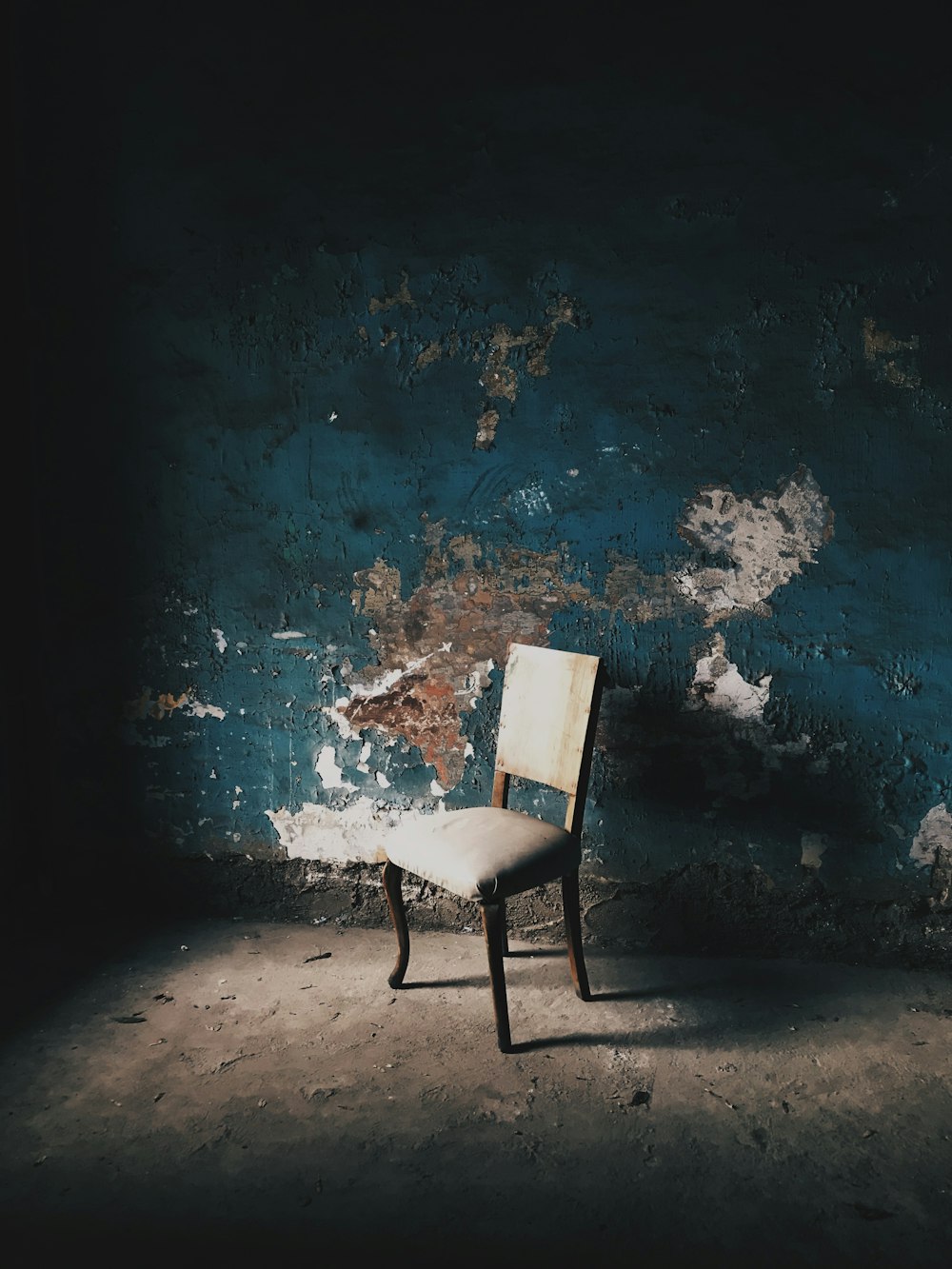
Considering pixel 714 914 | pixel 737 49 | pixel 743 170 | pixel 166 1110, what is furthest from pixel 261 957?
pixel 737 49

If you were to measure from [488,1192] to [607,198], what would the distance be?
2.52 metres

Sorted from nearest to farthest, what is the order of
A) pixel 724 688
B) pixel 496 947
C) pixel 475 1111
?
pixel 475 1111 < pixel 496 947 < pixel 724 688

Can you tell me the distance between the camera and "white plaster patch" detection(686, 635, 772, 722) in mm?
2680

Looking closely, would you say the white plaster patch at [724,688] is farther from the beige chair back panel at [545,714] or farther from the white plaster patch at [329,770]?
the white plaster patch at [329,770]

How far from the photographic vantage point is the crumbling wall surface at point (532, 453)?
2.54 meters

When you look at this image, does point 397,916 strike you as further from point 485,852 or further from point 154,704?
point 154,704

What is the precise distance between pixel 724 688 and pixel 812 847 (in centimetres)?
53

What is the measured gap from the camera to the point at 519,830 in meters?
2.39

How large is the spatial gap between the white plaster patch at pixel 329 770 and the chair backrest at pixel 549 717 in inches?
22.3

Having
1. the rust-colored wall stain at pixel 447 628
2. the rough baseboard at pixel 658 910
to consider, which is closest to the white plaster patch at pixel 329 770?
the rust-colored wall stain at pixel 447 628

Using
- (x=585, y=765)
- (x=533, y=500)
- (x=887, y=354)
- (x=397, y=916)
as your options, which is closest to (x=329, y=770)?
(x=397, y=916)

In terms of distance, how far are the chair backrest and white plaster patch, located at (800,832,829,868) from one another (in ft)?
2.40

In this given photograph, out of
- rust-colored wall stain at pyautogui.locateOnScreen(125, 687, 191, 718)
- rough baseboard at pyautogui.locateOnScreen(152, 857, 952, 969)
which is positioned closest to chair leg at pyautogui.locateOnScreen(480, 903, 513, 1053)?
rough baseboard at pyautogui.locateOnScreen(152, 857, 952, 969)

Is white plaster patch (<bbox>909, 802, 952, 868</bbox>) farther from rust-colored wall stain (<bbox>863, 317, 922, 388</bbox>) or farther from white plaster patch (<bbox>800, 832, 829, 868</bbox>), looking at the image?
rust-colored wall stain (<bbox>863, 317, 922, 388</bbox>)
